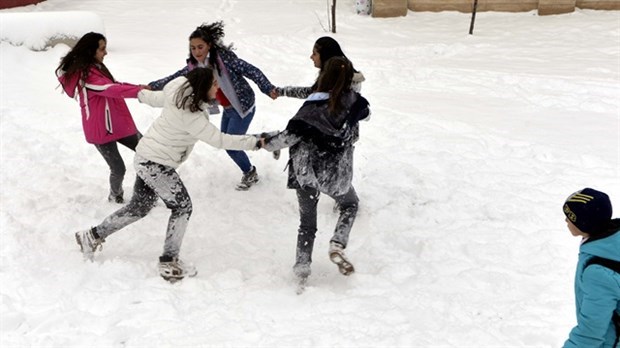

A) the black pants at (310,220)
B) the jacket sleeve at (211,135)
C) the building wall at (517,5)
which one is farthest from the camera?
the building wall at (517,5)

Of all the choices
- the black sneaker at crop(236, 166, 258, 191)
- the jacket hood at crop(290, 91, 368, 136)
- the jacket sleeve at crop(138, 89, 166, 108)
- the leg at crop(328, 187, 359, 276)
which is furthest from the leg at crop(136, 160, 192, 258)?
the black sneaker at crop(236, 166, 258, 191)

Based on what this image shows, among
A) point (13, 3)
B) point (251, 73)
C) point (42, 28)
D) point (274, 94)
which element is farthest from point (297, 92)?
point (13, 3)

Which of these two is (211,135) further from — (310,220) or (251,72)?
(251,72)

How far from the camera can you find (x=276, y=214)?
19.5ft

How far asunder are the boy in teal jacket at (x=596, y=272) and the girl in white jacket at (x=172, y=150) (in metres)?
2.43

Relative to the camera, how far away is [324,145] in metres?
4.23

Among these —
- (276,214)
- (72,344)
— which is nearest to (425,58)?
(276,214)

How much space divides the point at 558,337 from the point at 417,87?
6.25m

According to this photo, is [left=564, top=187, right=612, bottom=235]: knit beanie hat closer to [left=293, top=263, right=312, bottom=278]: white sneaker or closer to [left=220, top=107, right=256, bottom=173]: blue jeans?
[left=293, top=263, right=312, bottom=278]: white sneaker

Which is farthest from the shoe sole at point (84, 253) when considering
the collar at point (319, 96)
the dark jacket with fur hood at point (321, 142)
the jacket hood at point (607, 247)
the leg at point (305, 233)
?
the jacket hood at point (607, 247)

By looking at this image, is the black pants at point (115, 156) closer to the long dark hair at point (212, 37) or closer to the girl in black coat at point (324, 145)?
the long dark hair at point (212, 37)

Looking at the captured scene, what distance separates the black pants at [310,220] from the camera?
14.5ft

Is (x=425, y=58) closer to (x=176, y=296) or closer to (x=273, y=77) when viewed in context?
(x=273, y=77)

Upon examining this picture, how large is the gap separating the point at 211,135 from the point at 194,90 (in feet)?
1.20
